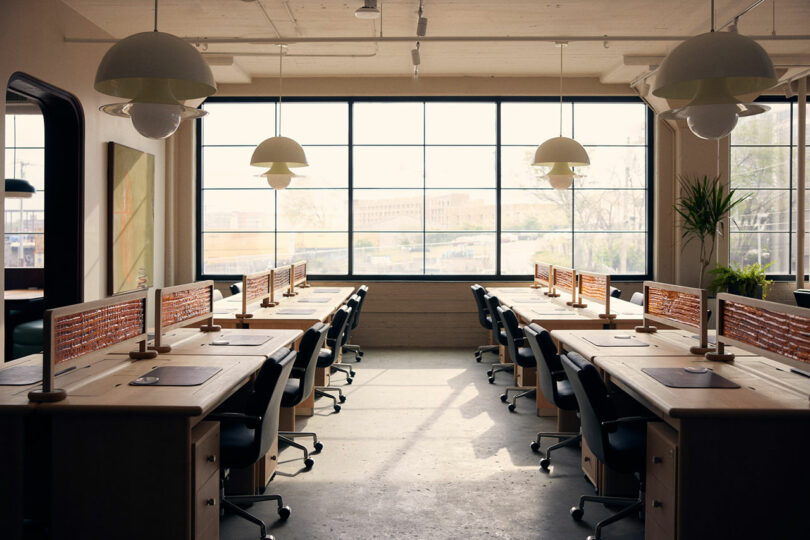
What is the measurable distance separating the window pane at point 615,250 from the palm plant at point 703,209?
1.81 ft

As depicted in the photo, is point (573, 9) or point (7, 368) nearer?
point (7, 368)

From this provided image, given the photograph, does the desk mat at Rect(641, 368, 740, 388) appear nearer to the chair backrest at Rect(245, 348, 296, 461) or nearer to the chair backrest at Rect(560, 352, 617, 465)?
the chair backrest at Rect(560, 352, 617, 465)

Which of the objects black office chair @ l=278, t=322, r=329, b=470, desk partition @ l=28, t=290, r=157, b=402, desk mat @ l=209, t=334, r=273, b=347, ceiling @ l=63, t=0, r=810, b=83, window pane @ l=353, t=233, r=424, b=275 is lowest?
black office chair @ l=278, t=322, r=329, b=470

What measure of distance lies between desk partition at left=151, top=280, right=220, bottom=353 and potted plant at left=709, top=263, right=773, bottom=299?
5.82 meters

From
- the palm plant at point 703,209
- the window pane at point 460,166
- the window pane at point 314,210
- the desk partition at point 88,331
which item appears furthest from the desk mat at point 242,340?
the palm plant at point 703,209

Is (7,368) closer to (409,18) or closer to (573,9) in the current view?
(409,18)

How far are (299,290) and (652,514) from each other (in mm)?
4930

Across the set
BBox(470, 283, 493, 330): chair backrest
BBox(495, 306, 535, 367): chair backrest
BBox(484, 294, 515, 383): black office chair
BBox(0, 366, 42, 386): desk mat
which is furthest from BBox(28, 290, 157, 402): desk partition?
BBox(470, 283, 493, 330): chair backrest

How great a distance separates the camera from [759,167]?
303 inches

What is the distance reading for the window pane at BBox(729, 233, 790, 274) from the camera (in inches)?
304

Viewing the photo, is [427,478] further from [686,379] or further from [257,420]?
[686,379]

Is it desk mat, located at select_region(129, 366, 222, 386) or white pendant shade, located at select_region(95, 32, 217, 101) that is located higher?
white pendant shade, located at select_region(95, 32, 217, 101)

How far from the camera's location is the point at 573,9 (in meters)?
5.36

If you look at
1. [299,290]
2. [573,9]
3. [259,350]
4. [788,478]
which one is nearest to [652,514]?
[788,478]
